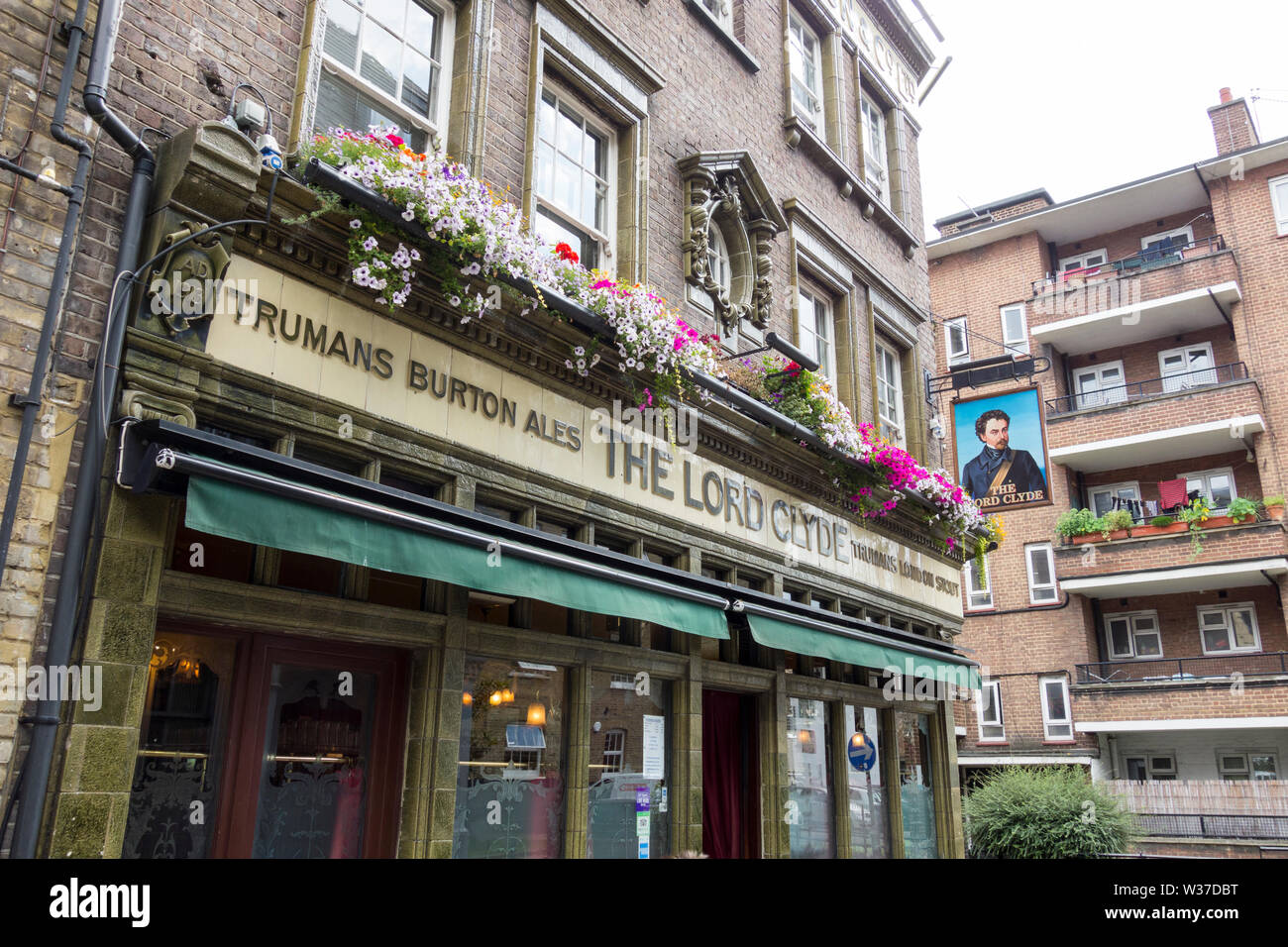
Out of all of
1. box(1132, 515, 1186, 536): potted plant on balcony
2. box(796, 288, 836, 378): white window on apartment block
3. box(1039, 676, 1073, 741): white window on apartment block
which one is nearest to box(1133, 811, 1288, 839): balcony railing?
box(1039, 676, 1073, 741): white window on apartment block

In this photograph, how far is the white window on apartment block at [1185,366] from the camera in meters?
27.0

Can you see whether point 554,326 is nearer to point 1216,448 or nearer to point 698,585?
point 698,585

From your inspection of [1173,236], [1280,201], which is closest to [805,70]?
[1280,201]

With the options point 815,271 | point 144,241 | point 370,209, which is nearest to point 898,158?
point 815,271

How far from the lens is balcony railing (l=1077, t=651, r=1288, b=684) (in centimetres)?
2391

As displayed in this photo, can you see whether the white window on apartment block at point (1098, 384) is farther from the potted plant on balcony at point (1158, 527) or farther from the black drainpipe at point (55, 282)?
the black drainpipe at point (55, 282)

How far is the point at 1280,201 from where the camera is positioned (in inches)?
1029

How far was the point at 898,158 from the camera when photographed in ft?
52.7

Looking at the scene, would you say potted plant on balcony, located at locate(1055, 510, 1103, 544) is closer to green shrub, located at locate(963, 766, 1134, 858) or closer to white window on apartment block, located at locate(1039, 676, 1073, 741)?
white window on apartment block, located at locate(1039, 676, 1073, 741)

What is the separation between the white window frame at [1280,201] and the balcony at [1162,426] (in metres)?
4.02

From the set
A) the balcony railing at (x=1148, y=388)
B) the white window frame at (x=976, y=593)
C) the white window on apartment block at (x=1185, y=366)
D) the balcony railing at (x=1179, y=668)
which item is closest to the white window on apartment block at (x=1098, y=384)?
the balcony railing at (x=1148, y=388)

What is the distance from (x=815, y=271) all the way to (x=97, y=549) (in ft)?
33.2

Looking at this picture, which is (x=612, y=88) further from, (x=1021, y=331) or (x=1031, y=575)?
(x=1021, y=331)
